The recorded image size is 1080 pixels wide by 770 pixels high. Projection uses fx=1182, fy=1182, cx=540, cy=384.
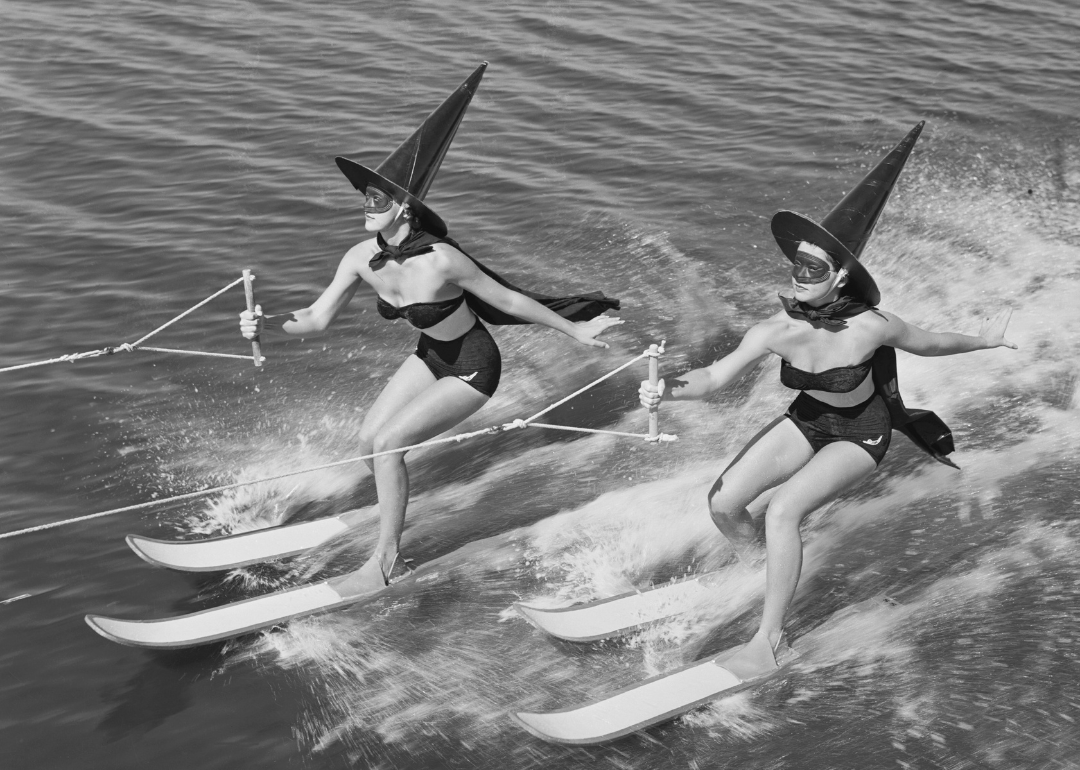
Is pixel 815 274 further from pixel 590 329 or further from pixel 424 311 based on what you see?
pixel 424 311

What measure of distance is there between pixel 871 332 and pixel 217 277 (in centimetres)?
755

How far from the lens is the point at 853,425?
6.39 m

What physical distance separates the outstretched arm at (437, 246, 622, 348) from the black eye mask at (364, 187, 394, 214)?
43 centimetres

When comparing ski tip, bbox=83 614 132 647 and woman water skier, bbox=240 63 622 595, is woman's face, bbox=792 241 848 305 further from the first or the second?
ski tip, bbox=83 614 132 647

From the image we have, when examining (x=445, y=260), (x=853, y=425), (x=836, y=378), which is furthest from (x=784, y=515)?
(x=445, y=260)

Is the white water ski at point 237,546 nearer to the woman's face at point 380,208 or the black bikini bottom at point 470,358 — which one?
the black bikini bottom at point 470,358

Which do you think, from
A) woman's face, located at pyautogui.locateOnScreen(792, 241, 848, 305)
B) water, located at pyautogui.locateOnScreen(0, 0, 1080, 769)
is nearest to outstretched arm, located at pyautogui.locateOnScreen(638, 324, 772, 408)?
woman's face, located at pyautogui.locateOnScreen(792, 241, 848, 305)

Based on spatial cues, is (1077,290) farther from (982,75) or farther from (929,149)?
(982,75)

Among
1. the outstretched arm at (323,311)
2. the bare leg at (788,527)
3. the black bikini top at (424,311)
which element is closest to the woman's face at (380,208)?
the outstretched arm at (323,311)

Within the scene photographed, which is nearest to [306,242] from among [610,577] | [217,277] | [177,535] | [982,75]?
[217,277]

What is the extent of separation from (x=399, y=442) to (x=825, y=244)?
272 cm

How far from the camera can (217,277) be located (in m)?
11.8

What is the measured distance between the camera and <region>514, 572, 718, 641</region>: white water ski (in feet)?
22.0

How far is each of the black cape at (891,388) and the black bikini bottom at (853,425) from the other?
89 millimetres
